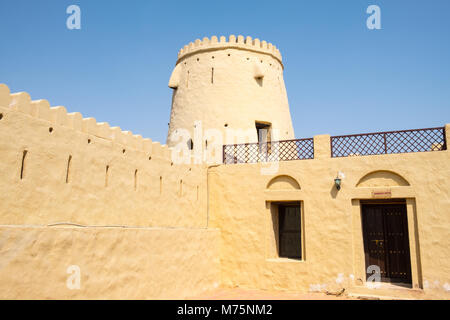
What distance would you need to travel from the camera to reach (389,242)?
10.6 metres

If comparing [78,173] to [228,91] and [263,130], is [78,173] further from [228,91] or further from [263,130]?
[263,130]

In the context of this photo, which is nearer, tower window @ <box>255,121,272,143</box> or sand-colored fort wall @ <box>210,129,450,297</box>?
sand-colored fort wall @ <box>210,129,450,297</box>

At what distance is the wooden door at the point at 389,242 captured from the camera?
10406mm

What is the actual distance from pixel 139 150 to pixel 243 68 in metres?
6.67

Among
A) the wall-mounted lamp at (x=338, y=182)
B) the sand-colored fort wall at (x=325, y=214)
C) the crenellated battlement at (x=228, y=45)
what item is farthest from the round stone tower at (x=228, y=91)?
the wall-mounted lamp at (x=338, y=182)

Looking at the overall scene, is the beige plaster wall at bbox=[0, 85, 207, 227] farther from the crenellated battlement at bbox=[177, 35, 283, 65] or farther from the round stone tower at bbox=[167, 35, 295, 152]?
the crenellated battlement at bbox=[177, 35, 283, 65]

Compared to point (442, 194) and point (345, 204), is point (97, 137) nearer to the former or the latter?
point (345, 204)

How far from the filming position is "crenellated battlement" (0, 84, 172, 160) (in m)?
6.45

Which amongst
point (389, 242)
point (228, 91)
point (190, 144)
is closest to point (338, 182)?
point (389, 242)

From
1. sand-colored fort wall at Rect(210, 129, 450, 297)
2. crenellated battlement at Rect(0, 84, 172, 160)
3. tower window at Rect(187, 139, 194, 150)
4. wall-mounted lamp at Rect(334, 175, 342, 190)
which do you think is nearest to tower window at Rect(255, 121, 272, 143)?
tower window at Rect(187, 139, 194, 150)

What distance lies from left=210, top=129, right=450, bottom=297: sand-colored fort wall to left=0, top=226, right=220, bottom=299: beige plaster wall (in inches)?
50.8

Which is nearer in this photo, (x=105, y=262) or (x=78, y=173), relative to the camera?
(x=105, y=262)

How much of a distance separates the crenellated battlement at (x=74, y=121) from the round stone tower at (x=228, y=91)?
4.20 m

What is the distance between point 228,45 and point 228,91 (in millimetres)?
1827
